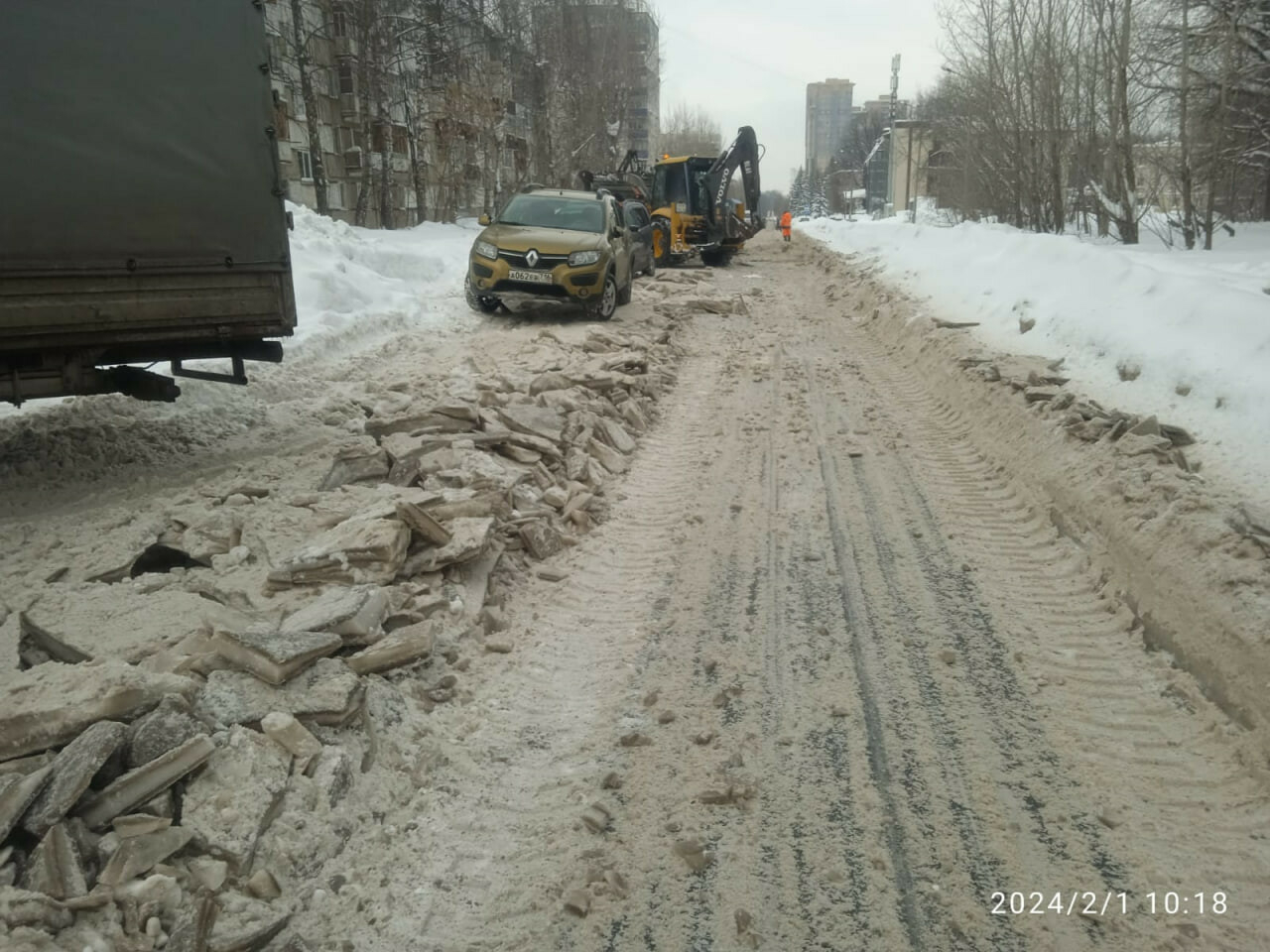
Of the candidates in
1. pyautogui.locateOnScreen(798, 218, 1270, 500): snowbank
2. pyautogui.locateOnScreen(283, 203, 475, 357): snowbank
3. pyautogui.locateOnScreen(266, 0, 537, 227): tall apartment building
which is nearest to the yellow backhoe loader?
pyautogui.locateOnScreen(283, 203, 475, 357): snowbank

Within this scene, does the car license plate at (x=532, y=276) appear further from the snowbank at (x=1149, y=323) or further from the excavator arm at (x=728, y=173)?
the excavator arm at (x=728, y=173)

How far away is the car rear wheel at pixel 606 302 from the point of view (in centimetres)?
1451

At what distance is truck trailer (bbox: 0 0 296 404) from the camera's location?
17.6 feet

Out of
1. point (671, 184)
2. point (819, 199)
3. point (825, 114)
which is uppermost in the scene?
point (825, 114)

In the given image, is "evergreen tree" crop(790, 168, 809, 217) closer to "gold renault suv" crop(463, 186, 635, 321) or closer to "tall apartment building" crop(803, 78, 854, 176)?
"tall apartment building" crop(803, 78, 854, 176)

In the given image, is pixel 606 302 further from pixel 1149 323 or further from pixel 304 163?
pixel 304 163

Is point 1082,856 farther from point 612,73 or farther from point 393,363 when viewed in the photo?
point 612,73

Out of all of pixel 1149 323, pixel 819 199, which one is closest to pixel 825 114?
pixel 819 199

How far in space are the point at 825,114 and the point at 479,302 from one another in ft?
397

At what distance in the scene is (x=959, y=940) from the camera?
111 inches

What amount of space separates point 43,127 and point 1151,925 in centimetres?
680

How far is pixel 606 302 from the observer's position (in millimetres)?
14766

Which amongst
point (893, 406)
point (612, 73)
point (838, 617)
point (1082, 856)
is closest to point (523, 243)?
point (893, 406)

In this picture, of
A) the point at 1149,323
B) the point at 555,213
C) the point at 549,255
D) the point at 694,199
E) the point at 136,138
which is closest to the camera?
the point at 136,138
